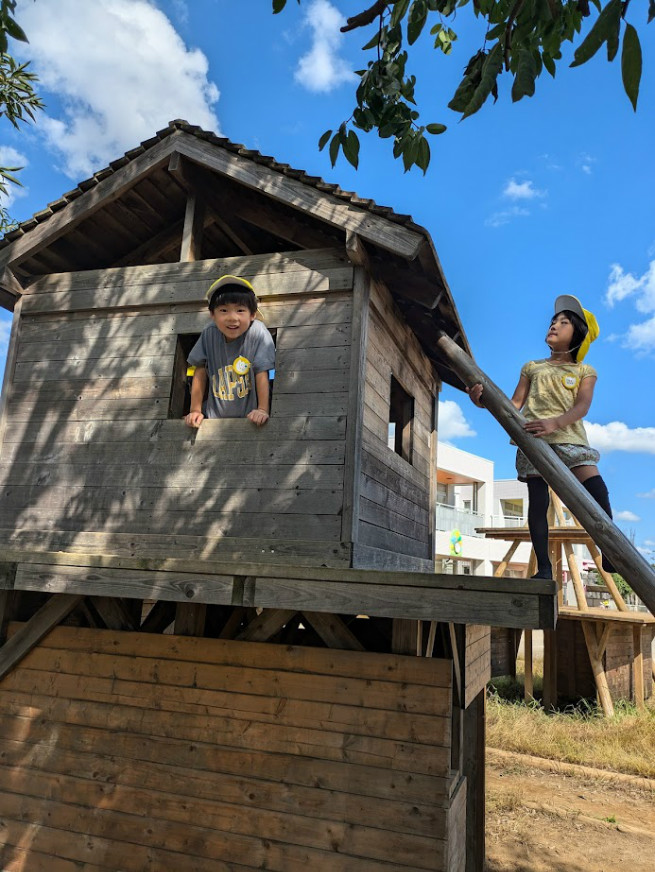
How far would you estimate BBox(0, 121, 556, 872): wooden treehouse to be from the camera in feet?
13.6

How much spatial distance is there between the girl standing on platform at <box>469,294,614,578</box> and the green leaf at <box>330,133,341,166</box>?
83.4 inches

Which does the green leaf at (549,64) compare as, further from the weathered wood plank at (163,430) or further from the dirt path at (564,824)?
the dirt path at (564,824)

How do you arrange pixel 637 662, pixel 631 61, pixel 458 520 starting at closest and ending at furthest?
pixel 631 61, pixel 637 662, pixel 458 520

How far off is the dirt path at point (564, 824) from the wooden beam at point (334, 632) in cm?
457

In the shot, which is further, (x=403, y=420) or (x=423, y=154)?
(x=403, y=420)

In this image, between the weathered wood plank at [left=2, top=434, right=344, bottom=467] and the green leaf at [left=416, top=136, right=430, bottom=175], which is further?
the weathered wood plank at [left=2, top=434, right=344, bottom=467]

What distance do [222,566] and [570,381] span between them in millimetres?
2529

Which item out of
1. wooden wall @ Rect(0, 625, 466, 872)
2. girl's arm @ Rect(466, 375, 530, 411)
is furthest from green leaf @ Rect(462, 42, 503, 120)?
wooden wall @ Rect(0, 625, 466, 872)

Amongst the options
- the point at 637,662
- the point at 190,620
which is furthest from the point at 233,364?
the point at 637,662

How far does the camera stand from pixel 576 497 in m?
3.55

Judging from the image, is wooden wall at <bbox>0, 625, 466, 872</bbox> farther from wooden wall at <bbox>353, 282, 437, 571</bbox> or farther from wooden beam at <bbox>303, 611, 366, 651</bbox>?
wooden wall at <bbox>353, 282, 437, 571</bbox>

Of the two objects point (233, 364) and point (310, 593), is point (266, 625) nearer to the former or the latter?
point (310, 593)

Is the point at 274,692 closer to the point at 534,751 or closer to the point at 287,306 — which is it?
the point at 287,306

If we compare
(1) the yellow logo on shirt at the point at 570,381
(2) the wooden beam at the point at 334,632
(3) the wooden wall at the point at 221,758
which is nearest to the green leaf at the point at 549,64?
(1) the yellow logo on shirt at the point at 570,381
